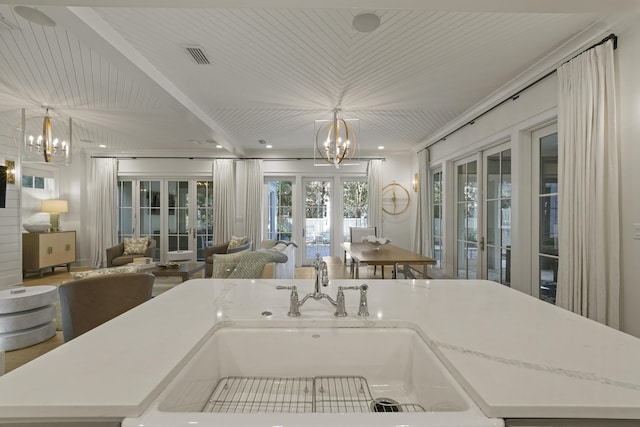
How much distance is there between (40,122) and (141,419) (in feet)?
20.3

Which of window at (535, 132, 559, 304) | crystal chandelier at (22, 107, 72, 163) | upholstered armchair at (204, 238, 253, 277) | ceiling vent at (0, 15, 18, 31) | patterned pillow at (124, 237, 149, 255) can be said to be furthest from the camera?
patterned pillow at (124, 237, 149, 255)

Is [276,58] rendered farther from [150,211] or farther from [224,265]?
[150,211]

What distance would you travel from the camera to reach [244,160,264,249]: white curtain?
659cm

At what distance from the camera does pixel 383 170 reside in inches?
269

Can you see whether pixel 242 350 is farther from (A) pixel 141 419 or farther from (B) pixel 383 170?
(B) pixel 383 170

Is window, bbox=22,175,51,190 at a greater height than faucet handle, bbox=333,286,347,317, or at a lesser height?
greater

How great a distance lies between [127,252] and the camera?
5.73 meters

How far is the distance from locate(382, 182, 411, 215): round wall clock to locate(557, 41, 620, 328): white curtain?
425 centimetres

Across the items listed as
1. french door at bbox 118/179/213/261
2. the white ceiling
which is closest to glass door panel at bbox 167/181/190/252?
french door at bbox 118/179/213/261

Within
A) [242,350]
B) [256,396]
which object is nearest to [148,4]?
[242,350]

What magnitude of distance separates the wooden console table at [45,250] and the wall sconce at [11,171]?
3.23 ft

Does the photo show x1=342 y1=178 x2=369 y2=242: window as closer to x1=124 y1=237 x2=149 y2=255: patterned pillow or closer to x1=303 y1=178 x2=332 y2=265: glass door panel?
x1=303 y1=178 x2=332 y2=265: glass door panel

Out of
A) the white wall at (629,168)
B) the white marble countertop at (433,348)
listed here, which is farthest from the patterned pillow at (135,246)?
the white wall at (629,168)

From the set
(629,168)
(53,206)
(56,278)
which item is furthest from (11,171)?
(629,168)
